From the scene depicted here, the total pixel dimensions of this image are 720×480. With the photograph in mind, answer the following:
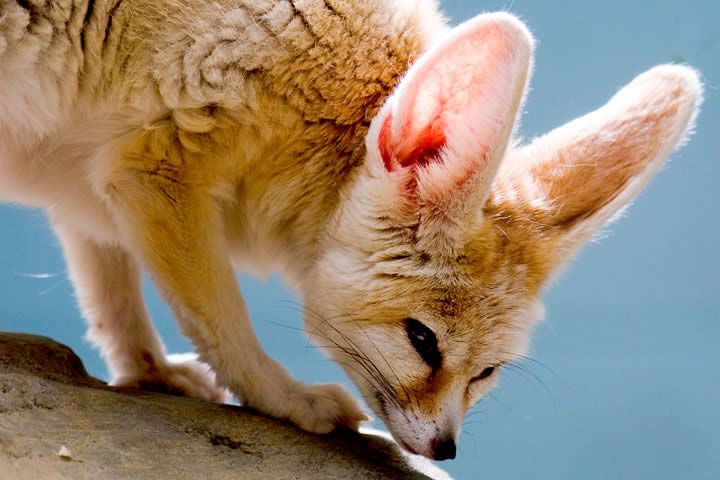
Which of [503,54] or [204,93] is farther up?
[204,93]

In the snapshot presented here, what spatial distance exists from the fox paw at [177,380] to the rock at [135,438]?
1.11 ft

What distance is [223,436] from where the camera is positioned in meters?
2.29

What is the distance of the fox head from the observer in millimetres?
2137

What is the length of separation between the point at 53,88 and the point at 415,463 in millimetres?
1586

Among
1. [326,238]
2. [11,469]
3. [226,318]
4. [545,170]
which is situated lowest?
[11,469]

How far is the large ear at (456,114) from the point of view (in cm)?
198

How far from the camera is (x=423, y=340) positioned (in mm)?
2361

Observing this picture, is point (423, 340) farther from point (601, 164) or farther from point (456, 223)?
point (601, 164)

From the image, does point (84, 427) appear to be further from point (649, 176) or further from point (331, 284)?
point (649, 176)

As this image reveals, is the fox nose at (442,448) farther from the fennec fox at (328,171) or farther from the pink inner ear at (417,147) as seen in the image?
the pink inner ear at (417,147)

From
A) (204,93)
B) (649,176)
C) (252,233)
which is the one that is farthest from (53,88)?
(649,176)

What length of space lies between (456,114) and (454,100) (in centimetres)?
4

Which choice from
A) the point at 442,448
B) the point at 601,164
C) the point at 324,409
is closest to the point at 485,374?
the point at 442,448

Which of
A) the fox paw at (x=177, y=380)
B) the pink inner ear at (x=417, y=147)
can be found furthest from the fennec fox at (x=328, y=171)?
the fox paw at (x=177, y=380)
